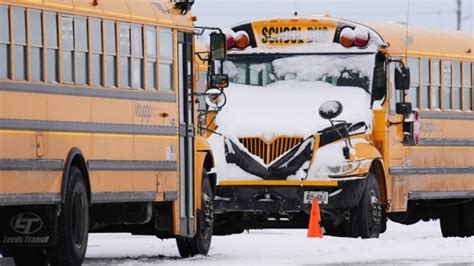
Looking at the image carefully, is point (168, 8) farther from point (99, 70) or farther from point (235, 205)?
point (235, 205)

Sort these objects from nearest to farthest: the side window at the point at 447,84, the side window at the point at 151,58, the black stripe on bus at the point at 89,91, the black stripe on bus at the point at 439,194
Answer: the black stripe on bus at the point at 89,91, the side window at the point at 151,58, the black stripe on bus at the point at 439,194, the side window at the point at 447,84

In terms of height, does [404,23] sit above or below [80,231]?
above

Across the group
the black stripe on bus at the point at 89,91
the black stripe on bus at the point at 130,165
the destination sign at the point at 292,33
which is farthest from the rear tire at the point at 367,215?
the black stripe on bus at the point at 89,91

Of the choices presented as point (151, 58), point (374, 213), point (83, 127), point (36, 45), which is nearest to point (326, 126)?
point (374, 213)

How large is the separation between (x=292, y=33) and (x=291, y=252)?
14.9ft

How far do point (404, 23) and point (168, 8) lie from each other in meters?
7.28

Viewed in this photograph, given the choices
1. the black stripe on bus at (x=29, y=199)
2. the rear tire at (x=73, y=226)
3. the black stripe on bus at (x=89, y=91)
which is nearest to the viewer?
the black stripe on bus at (x=29, y=199)

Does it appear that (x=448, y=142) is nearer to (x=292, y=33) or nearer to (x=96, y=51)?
(x=292, y=33)

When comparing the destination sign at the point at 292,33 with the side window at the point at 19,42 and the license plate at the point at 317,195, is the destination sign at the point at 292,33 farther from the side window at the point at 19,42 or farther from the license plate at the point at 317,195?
the side window at the point at 19,42

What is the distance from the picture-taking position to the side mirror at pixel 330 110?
77.0 feet

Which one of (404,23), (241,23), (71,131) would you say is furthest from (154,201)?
(404,23)

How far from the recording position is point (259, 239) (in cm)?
2302

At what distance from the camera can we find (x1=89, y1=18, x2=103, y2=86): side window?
58.3ft

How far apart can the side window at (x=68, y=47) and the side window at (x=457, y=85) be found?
1053 cm
